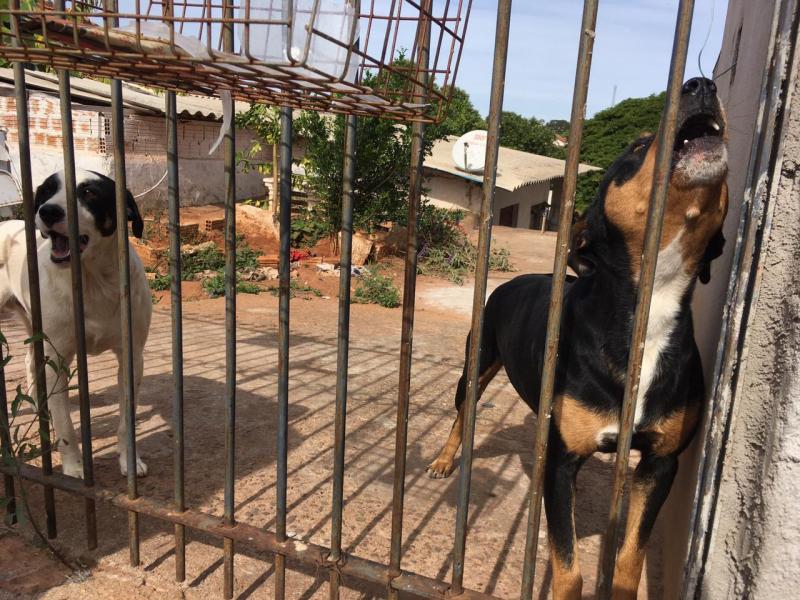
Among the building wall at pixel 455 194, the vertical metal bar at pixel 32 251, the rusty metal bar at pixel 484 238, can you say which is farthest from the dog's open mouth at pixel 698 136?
the building wall at pixel 455 194

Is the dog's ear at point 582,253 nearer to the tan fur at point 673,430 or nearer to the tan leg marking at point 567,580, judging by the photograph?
the tan fur at point 673,430

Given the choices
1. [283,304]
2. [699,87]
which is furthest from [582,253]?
[283,304]

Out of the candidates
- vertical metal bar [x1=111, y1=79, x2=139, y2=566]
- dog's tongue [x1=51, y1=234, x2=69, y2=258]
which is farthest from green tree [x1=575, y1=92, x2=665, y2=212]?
vertical metal bar [x1=111, y1=79, x2=139, y2=566]

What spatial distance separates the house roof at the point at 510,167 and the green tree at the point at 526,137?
9275 millimetres

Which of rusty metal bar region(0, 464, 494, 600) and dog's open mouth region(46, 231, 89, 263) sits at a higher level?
dog's open mouth region(46, 231, 89, 263)

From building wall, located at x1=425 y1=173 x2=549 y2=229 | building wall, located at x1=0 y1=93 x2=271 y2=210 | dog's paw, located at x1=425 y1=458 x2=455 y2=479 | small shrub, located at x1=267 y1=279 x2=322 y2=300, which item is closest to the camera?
dog's paw, located at x1=425 y1=458 x2=455 y2=479

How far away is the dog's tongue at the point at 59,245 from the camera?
322cm

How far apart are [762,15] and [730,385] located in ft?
4.70

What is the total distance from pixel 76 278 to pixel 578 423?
73.4 inches

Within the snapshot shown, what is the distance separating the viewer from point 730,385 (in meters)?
1.61

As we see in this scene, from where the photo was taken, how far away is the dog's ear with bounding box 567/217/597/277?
2.35m

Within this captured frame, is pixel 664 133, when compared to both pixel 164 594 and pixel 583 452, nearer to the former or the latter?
pixel 583 452

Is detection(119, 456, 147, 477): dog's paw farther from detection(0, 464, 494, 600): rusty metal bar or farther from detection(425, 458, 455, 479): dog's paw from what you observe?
detection(425, 458, 455, 479): dog's paw

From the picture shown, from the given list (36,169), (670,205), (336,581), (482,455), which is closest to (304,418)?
(482,455)
